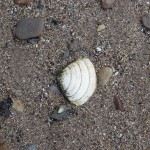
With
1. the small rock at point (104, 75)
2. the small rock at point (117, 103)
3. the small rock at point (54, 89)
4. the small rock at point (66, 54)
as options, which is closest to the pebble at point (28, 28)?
the small rock at point (66, 54)

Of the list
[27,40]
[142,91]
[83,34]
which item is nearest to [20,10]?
[27,40]

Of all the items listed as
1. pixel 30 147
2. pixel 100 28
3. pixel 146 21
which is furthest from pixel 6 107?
pixel 146 21

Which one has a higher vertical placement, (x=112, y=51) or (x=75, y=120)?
(x=112, y=51)

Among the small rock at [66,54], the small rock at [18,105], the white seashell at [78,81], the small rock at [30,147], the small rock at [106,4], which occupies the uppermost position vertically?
A: the small rock at [106,4]

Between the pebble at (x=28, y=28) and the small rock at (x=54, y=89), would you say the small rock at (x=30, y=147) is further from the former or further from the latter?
the pebble at (x=28, y=28)

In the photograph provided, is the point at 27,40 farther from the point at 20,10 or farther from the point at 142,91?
the point at 142,91
